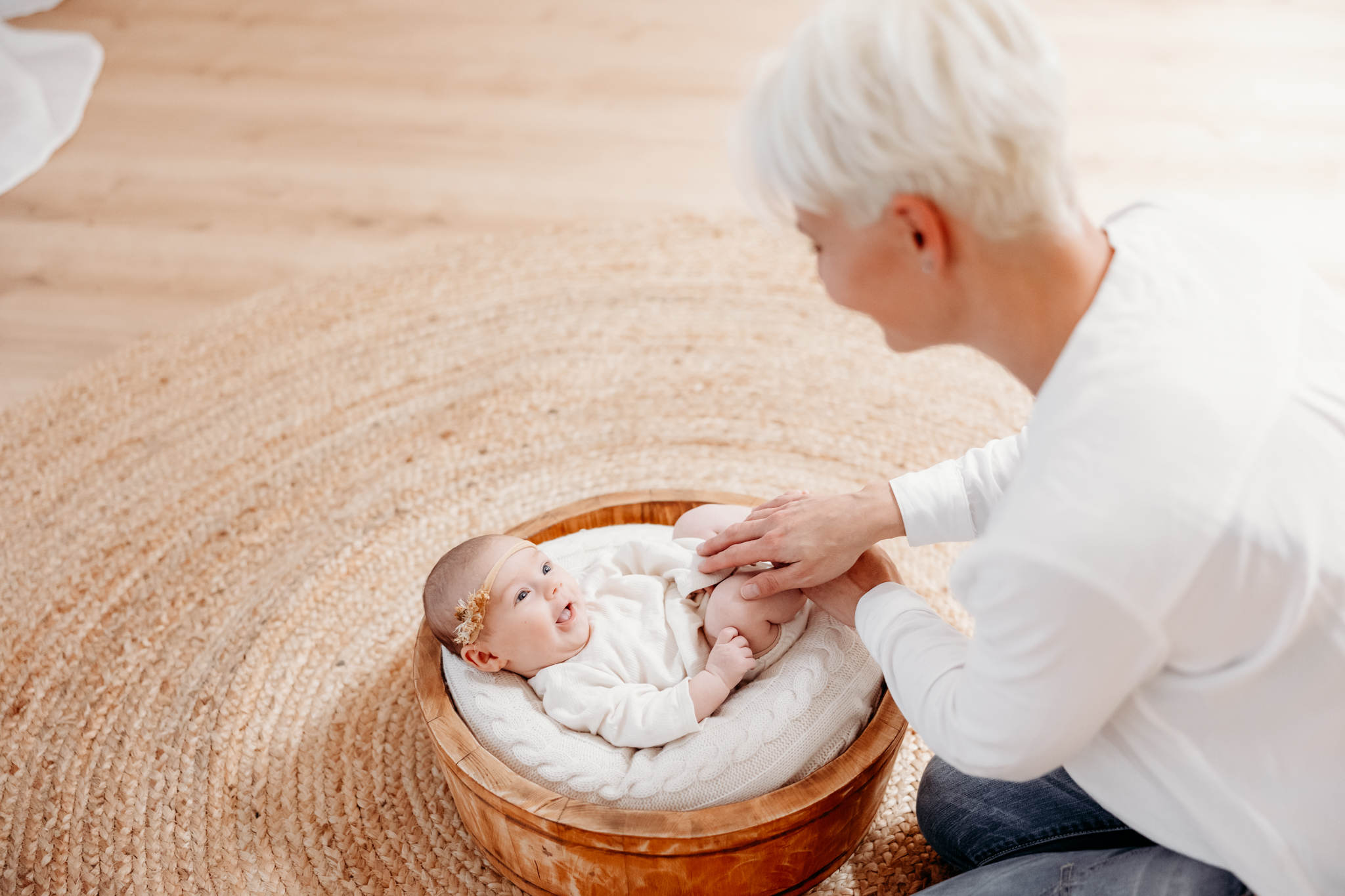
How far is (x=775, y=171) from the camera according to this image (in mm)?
843

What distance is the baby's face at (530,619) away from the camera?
124cm

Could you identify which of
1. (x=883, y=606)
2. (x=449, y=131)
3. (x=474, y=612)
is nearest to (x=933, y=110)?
(x=883, y=606)

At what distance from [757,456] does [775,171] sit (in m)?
1.02

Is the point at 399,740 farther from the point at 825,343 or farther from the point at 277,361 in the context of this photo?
the point at 825,343

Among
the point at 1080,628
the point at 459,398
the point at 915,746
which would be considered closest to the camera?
the point at 1080,628

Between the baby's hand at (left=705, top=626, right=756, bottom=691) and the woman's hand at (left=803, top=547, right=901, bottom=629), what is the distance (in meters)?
0.10

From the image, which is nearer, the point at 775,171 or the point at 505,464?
the point at 775,171

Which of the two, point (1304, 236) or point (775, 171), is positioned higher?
point (775, 171)

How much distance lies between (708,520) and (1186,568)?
69 cm

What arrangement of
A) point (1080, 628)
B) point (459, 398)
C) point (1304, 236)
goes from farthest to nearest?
1. point (1304, 236)
2. point (459, 398)
3. point (1080, 628)

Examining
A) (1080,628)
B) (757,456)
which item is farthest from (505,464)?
(1080,628)

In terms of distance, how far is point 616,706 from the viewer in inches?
47.6

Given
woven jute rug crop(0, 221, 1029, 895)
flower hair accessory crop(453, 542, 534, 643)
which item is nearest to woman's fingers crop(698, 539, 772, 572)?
flower hair accessory crop(453, 542, 534, 643)

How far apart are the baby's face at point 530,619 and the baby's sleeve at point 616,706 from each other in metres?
0.03
